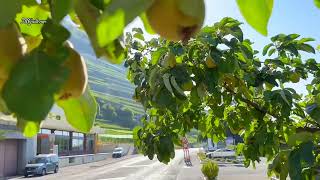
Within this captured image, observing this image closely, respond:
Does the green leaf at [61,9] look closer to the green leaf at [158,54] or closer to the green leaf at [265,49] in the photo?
the green leaf at [158,54]

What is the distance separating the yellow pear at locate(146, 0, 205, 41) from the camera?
58 cm

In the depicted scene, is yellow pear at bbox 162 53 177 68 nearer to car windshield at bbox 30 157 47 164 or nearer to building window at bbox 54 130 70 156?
car windshield at bbox 30 157 47 164

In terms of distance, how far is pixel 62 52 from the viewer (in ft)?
2.02

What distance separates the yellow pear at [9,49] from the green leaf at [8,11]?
42 mm

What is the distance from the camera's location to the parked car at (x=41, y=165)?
24938 millimetres

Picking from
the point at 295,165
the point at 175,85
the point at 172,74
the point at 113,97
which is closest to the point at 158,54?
the point at 172,74

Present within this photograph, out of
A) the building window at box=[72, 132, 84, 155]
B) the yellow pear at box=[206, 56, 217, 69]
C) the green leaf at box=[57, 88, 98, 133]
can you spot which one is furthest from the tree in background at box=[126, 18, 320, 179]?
the building window at box=[72, 132, 84, 155]

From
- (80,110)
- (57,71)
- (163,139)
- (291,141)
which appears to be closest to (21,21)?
(80,110)

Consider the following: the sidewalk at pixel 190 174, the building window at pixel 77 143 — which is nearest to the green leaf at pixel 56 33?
the sidewalk at pixel 190 174

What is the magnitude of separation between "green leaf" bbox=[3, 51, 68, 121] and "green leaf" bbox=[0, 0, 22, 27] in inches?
2.4

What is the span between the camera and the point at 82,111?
79cm

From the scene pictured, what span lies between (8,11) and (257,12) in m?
0.33

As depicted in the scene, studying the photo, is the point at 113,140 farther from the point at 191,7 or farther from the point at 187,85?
the point at 191,7

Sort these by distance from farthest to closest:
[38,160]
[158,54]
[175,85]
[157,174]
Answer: [157,174], [38,160], [158,54], [175,85]
